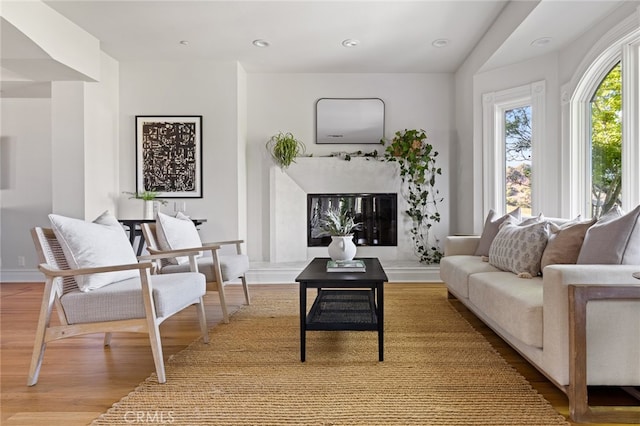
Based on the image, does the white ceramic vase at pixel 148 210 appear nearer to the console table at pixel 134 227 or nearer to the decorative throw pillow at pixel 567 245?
the console table at pixel 134 227

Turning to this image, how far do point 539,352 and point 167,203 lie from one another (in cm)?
425

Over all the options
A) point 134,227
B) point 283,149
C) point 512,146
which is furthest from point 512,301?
point 134,227

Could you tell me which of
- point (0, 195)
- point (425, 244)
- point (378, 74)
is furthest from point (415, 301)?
point (0, 195)

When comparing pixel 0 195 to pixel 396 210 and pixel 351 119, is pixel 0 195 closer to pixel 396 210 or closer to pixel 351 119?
pixel 351 119

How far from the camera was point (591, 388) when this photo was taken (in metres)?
1.81

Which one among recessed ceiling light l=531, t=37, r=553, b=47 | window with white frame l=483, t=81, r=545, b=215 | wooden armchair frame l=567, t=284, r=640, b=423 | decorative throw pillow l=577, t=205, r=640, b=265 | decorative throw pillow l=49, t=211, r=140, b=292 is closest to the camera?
wooden armchair frame l=567, t=284, r=640, b=423

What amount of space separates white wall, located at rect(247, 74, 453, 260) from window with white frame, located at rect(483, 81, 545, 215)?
2.47ft

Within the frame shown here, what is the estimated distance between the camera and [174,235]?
2.93 m

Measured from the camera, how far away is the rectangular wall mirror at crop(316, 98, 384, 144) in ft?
17.0

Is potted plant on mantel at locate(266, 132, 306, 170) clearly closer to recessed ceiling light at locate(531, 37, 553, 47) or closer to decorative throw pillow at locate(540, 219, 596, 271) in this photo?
recessed ceiling light at locate(531, 37, 553, 47)

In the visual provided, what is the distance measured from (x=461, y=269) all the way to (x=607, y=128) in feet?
Answer: 5.89

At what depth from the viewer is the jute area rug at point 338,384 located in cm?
160

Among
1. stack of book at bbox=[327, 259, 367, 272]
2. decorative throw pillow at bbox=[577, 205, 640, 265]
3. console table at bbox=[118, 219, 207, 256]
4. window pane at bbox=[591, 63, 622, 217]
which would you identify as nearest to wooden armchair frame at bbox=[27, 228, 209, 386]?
stack of book at bbox=[327, 259, 367, 272]

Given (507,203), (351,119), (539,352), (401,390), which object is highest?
(351,119)
